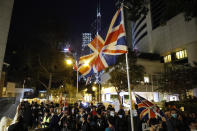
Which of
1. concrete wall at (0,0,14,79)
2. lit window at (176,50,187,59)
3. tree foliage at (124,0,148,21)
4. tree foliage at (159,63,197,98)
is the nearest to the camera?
tree foliage at (124,0,148,21)

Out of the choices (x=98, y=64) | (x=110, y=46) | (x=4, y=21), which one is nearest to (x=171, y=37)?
(x=98, y=64)

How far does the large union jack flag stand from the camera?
527 cm

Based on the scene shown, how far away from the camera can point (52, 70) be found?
27.2m

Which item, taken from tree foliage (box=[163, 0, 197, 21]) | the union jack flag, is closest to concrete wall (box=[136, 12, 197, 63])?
tree foliage (box=[163, 0, 197, 21])

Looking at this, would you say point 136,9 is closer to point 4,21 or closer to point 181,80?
point 4,21

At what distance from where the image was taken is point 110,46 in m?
5.92

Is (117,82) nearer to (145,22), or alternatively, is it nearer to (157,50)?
(157,50)

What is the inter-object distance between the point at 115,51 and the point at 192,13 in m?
6.14

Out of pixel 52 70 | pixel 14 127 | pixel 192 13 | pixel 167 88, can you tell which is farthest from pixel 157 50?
pixel 14 127

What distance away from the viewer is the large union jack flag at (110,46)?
5270 millimetres

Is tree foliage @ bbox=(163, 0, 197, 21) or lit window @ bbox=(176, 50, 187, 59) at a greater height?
lit window @ bbox=(176, 50, 187, 59)

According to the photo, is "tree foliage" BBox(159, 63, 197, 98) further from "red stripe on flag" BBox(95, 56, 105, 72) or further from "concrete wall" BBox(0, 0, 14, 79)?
"concrete wall" BBox(0, 0, 14, 79)

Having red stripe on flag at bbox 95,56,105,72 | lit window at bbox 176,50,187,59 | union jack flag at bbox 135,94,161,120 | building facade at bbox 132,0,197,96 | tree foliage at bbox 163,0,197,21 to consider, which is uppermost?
building facade at bbox 132,0,197,96

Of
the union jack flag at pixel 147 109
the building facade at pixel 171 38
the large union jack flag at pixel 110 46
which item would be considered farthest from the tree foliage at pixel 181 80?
the union jack flag at pixel 147 109
